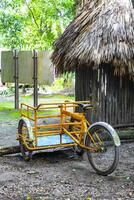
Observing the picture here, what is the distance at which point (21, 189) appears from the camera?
5527mm

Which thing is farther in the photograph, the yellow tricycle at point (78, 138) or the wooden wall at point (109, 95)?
the wooden wall at point (109, 95)

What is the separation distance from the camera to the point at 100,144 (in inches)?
263

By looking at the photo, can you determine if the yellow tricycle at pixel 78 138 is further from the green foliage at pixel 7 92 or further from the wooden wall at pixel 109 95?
the green foliage at pixel 7 92

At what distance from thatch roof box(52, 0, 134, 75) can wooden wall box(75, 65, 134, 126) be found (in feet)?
1.19

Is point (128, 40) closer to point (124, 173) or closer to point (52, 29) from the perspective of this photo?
point (124, 173)

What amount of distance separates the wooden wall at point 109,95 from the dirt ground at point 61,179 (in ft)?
5.84

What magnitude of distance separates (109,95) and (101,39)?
1.32 m

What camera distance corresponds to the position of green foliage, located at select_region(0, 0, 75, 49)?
19.8m

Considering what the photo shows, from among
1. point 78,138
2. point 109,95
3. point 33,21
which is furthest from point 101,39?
point 33,21

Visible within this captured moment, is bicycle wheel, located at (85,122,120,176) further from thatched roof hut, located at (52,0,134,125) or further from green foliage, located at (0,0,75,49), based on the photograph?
green foliage, located at (0,0,75,49)

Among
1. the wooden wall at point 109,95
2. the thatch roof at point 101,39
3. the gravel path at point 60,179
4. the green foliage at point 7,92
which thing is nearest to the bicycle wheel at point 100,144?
the gravel path at point 60,179

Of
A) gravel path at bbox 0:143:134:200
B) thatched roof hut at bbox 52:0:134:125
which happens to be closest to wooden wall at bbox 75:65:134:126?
thatched roof hut at bbox 52:0:134:125

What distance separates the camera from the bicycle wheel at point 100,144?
6348 millimetres

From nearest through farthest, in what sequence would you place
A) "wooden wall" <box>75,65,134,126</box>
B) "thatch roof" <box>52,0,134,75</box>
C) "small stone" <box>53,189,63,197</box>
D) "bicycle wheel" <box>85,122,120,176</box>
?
1. "small stone" <box>53,189,63,197</box>
2. "bicycle wheel" <box>85,122,120,176</box>
3. "thatch roof" <box>52,0,134,75</box>
4. "wooden wall" <box>75,65,134,126</box>
